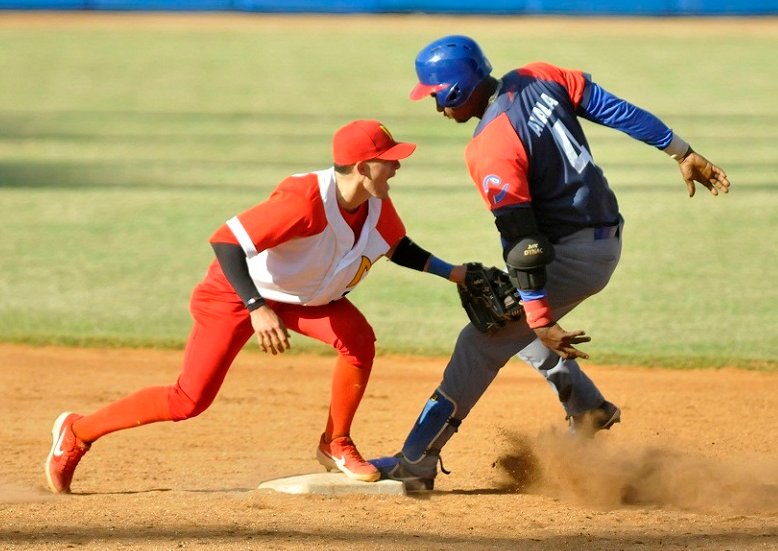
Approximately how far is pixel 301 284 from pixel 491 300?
2.75 ft

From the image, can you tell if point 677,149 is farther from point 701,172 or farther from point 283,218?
point 283,218

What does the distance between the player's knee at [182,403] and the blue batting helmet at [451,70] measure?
64.9 inches

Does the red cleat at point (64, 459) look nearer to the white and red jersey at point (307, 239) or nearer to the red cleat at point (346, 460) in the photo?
the white and red jersey at point (307, 239)

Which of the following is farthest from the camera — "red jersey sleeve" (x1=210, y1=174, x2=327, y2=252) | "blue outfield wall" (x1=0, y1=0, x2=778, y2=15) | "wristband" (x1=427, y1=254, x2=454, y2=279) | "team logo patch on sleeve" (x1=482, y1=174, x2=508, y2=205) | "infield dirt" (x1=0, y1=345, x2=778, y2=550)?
"blue outfield wall" (x1=0, y1=0, x2=778, y2=15)

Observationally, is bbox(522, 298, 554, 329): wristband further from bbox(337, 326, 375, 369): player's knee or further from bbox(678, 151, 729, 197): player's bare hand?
bbox(678, 151, 729, 197): player's bare hand

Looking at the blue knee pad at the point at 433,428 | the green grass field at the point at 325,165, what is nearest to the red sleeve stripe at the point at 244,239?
the blue knee pad at the point at 433,428

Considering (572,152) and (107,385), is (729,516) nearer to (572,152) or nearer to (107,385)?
(572,152)

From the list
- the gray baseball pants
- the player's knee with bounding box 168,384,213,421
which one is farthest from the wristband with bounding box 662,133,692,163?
the player's knee with bounding box 168,384,213,421

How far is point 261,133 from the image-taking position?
52.0ft

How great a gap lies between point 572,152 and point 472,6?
23.9m

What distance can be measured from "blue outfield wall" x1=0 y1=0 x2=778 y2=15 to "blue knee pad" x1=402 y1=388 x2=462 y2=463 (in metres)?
23.7

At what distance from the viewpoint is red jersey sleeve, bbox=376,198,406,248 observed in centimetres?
537

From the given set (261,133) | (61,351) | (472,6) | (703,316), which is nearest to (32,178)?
(261,133)

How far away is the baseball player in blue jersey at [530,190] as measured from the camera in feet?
16.0
